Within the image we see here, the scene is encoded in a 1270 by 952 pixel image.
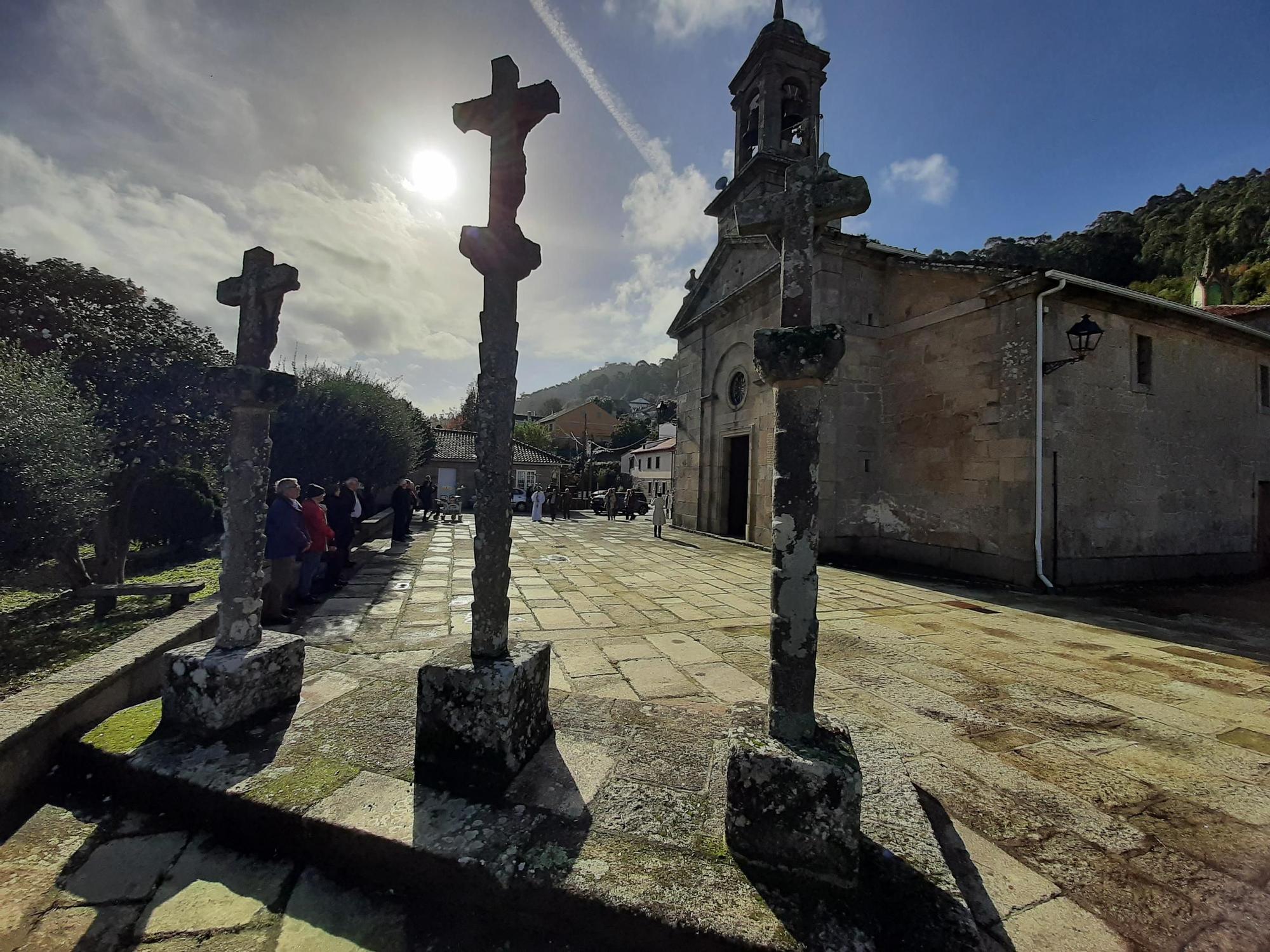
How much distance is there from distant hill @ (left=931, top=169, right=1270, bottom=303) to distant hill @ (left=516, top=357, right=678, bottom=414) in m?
70.8

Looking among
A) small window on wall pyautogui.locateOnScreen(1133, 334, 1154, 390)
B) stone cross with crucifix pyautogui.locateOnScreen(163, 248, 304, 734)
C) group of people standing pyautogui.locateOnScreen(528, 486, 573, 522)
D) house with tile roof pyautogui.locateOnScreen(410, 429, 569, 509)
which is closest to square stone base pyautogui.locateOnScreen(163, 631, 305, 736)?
stone cross with crucifix pyautogui.locateOnScreen(163, 248, 304, 734)

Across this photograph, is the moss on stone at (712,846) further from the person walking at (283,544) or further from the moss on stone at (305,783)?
the person walking at (283,544)

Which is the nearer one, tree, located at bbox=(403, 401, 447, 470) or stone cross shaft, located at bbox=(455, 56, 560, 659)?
stone cross shaft, located at bbox=(455, 56, 560, 659)

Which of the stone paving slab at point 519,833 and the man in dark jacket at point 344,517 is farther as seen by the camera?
the man in dark jacket at point 344,517

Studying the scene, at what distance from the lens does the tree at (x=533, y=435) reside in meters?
44.3

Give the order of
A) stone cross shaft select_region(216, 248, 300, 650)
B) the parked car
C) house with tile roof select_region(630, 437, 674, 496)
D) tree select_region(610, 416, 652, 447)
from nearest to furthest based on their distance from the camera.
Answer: stone cross shaft select_region(216, 248, 300, 650)
the parked car
house with tile roof select_region(630, 437, 674, 496)
tree select_region(610, 416, 652, 447)

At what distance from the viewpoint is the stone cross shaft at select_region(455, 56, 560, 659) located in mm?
2359

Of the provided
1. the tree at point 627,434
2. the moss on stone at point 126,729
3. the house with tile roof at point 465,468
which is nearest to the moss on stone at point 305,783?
the moss on stone at point 126,729

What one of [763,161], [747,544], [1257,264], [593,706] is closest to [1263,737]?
[593,706]

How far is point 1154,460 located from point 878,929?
11574 millimetres

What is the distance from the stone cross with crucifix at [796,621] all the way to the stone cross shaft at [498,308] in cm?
113

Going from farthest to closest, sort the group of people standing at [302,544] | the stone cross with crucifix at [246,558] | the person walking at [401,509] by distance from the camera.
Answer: the person walking at [401,509]
the group of people standing at [302,544]
the stone cross with crucifix at [246,558]

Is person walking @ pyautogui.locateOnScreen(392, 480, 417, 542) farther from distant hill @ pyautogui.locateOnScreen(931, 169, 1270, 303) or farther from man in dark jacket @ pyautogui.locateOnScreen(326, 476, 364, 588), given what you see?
distant hill @ pyautogui.locateOnScreen(931, 169, 1270, 303)

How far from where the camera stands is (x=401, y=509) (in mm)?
11125
